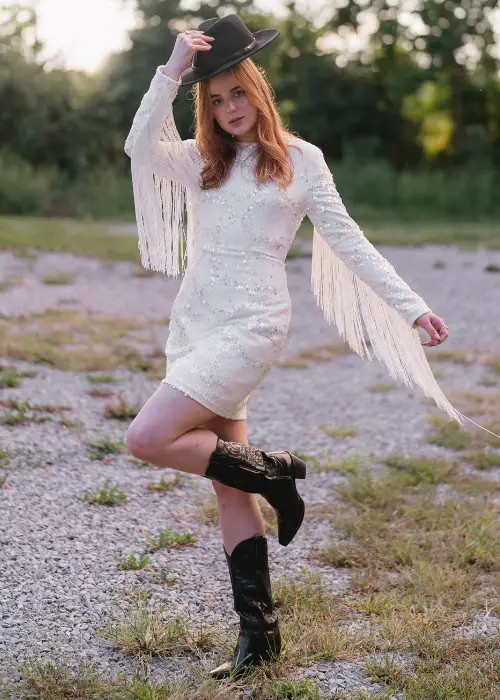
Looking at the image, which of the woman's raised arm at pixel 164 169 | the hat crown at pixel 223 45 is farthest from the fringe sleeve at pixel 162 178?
the hat crown at pixel 223 45

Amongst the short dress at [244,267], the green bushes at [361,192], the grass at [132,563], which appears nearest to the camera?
the short dress at [244,267]

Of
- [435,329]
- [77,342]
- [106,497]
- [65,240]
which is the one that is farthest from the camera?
[65,240]

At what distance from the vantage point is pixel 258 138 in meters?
3.01

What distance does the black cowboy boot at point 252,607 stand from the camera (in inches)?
115

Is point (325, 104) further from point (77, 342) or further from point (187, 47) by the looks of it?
point (187, 47)

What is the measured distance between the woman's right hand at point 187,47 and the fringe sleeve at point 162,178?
0.17 ft

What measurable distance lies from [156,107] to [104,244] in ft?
32.5

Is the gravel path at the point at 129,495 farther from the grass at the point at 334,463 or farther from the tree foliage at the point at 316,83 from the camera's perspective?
the tree foliage at the point at 316,83

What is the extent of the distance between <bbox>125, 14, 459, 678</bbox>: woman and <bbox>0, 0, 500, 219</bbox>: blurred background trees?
46.4ft

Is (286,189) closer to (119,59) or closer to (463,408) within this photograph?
(463,408)

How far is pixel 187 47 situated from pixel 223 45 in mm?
108

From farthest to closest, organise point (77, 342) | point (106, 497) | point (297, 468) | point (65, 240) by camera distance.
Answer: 1. point (65, 240)
2. point (77, 342)
3. point (106, 497)
4. point (297, 468)

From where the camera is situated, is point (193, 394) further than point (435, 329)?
No

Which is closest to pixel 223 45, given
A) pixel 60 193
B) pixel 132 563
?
pixel 132 563
